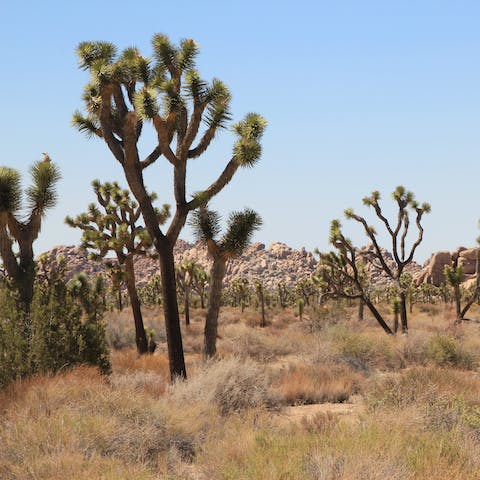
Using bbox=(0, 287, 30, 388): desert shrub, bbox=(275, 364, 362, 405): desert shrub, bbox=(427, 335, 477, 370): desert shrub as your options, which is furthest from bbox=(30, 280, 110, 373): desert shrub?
bbox=(427, 335, 477, 370): desert shrub

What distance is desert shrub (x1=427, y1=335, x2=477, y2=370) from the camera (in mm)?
17750

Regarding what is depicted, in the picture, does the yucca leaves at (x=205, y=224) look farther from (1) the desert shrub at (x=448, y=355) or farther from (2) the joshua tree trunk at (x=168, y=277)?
(1) the desert shrub at (x=448, y=355)

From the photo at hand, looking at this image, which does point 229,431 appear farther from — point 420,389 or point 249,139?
point 249,139

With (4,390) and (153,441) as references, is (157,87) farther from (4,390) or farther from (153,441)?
(153,441)

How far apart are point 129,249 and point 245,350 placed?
17.8 feet

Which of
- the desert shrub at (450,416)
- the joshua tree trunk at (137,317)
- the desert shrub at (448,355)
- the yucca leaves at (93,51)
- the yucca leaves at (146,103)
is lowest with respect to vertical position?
the desert shrub at (448,355)

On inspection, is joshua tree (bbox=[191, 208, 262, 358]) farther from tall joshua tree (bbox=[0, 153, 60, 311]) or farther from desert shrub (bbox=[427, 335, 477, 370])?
desert shrub (bbox=[427, 335, 477, 370])

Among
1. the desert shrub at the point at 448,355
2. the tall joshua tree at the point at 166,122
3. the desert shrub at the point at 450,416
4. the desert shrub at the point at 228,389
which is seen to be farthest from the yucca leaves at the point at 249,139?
the desert shrub at the point at 448,355

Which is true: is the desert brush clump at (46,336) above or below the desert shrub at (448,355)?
above

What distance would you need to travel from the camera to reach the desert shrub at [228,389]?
10242mm

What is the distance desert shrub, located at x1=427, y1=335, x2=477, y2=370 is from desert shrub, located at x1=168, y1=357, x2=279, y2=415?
7.90 metres

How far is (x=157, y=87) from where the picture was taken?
43.1 feet

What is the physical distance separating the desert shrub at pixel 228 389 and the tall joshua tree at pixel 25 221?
4.50 m

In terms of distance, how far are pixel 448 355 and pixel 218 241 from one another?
7.85 metres
